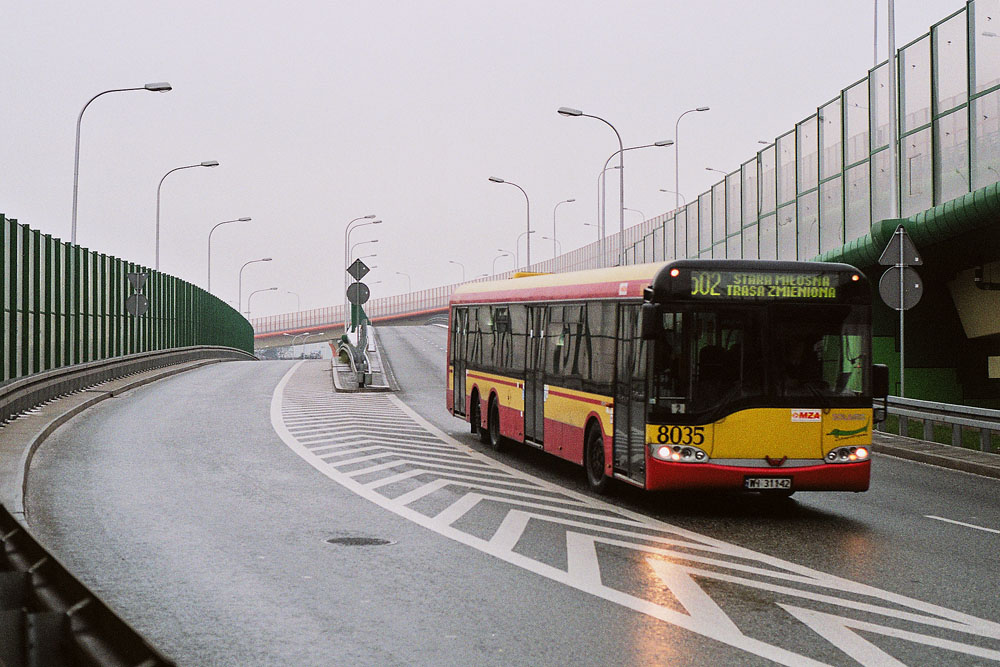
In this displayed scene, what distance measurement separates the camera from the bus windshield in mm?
12336

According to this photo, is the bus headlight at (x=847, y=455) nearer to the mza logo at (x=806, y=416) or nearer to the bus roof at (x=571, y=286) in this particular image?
the mza logo at (x=806, y=416)

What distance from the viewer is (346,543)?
1052 cm

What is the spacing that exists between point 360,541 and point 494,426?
8783 mm

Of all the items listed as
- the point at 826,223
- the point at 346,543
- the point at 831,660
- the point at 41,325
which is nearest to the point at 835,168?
the point at 826,223

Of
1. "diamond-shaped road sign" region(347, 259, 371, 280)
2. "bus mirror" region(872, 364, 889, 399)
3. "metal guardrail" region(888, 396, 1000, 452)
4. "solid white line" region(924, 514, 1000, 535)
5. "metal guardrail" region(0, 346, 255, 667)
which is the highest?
"diamond-shaped road sign" region(347, 259, 371, 280)

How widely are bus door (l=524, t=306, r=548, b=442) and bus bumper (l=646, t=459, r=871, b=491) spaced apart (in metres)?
4.49

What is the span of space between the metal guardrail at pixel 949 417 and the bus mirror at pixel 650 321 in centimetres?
724

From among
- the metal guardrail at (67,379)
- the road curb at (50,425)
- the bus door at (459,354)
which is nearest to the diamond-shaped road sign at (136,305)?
the metal guardrail at (67,379)

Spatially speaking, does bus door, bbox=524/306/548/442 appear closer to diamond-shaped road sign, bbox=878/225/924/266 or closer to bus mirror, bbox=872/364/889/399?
bus mirror, bbox=872/364/889/399

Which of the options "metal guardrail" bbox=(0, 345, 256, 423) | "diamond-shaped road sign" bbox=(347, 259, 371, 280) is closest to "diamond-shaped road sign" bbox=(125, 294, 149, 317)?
"metal guardrail" bbox=(0, 345, 256, 423)

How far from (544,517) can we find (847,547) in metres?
2.85

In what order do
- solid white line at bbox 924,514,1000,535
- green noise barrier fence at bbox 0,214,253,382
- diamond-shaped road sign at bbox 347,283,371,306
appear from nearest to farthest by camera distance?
solid white line at bbox 924,514,1000,535, green noise barrier fence at bbox 0,214,253,382, diamond-shaped road sign at bbox 347,283,371,306

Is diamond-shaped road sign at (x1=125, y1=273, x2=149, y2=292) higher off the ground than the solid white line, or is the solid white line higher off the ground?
diamond-shaped road sign at (x1=125, y1=273, x2=149, y2=292)

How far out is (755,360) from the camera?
489 inches
